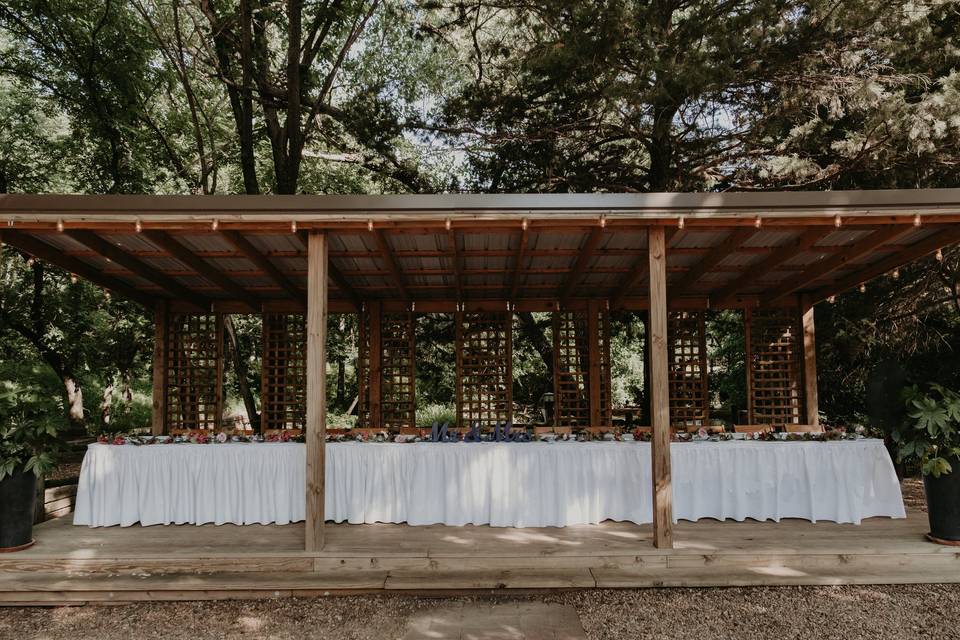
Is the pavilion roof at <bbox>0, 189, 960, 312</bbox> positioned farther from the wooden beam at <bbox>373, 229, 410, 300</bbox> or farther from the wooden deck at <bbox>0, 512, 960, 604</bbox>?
the wooden deck at <bbox>0, 512, 960, 604</bbox>

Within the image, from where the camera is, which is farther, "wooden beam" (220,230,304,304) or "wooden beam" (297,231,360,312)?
"wooden beam" (297,231,360,312)

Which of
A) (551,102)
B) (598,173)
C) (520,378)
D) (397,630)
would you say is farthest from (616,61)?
(520,378)

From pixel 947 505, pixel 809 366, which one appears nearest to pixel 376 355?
pixel 809 366

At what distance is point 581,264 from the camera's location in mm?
6590

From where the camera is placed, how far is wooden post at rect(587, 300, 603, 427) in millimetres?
8766

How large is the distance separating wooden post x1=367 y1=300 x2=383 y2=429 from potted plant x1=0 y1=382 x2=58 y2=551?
4.51m

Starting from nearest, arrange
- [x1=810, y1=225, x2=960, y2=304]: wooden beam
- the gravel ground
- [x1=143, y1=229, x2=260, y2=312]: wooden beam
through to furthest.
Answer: the gravel ground < [x1=810, y1=225, x2=960, y2=304]: wooden beam < [x1=143, y1=229, x2=260, y2=312]: wooden beam

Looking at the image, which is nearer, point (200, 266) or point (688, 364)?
point (200, 266)

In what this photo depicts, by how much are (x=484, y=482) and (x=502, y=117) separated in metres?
6.09

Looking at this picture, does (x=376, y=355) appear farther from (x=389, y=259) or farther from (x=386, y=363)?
(x=389, y=259)

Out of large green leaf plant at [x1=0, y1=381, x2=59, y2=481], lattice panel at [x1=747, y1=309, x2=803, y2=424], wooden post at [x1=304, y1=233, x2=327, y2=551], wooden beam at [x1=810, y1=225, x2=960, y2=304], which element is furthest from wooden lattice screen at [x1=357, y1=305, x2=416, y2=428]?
wooden beam at [x1=810, y1=225, x2=960, y2=304]

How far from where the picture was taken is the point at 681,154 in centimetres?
867

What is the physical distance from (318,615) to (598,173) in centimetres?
779

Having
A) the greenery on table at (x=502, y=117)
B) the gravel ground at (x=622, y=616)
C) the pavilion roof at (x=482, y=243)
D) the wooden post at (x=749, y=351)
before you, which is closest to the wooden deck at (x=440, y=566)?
the gravel ground at (x=622, y=616)
